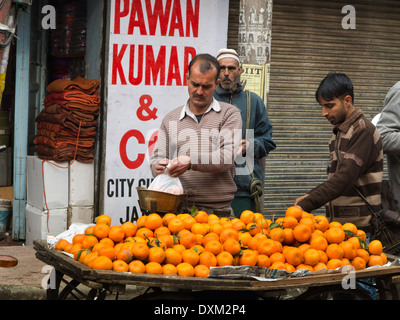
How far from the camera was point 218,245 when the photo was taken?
156 inches

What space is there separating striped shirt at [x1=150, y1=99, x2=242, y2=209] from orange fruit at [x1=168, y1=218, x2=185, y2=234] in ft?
2.04

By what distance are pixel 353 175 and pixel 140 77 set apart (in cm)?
332

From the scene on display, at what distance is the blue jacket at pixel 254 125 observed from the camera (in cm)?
A: 584

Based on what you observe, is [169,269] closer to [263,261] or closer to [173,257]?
[173,257]

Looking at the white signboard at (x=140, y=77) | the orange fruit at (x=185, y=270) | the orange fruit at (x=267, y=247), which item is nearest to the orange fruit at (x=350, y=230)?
the orange fruit at (x=267, y=247)

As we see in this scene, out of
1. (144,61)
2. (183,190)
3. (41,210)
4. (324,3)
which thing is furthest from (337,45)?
(183,190)

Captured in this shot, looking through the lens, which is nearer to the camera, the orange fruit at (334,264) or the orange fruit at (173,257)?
the orange fruit at (173,257)

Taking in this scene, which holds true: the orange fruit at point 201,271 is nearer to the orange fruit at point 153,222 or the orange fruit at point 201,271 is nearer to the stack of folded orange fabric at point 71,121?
the orange fruit at point 153,222

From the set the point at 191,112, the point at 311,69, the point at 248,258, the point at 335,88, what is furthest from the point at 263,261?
the point at 311,69

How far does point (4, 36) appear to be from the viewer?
656cm

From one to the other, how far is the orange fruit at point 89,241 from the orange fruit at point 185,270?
58 centimetres

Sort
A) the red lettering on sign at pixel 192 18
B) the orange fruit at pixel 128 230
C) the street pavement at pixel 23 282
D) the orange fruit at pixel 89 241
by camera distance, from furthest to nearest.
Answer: the red lettering on sign at pixel 192 18 < the street pavement at pixel 23 282 < the orange fruit at pixel 128 230 < the orange fruit at pixel 89 241

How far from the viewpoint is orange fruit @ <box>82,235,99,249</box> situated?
13.3 feet
